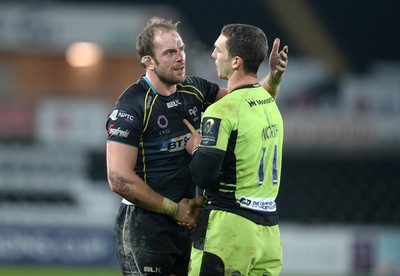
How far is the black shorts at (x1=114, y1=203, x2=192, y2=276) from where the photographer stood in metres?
6.03

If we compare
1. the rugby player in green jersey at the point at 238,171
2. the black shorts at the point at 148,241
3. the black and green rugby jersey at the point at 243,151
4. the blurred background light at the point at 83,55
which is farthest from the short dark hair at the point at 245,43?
the blurred background light at the point at 83,55

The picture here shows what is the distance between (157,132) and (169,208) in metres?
0.50

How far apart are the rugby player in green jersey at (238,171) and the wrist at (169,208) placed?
10.5 inches

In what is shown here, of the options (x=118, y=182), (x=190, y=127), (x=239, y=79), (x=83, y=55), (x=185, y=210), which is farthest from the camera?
(x=83, y=55)

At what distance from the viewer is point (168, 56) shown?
598 centimetres

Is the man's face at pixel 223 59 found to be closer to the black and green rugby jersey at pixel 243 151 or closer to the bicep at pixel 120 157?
the black and green rugby jersey at pixel 243 151

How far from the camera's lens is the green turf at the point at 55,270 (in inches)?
559

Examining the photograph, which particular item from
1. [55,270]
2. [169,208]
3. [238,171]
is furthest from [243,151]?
[55,270]

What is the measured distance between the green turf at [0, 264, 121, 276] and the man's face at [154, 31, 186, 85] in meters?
8.59

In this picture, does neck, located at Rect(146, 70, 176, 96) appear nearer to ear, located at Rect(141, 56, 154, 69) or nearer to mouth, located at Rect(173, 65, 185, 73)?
ear, located at Rect(141, 56, 154, 69)

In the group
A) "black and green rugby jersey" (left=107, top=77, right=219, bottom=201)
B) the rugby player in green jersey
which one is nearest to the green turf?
"black and green rugby jersey" (left=107, top=77, right=219, bottom=201)

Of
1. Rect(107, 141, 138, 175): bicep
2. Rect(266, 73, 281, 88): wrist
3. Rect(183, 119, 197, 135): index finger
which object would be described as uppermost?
Rect(266, 73, 281, 88): wrist

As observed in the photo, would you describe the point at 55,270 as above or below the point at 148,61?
below

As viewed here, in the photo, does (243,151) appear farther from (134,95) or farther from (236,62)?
(134,95)
